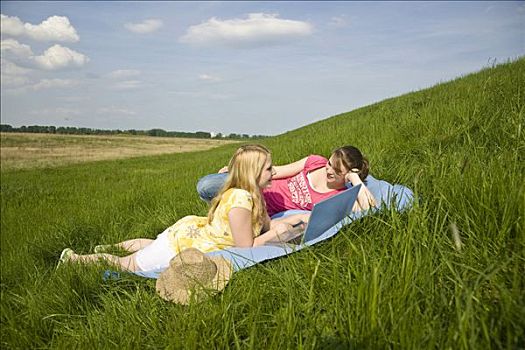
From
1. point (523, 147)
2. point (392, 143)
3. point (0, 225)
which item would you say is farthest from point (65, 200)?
point (523, 147)

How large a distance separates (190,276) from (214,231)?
112 cm

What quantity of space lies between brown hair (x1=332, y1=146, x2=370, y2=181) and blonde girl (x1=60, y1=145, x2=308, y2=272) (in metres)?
0.87

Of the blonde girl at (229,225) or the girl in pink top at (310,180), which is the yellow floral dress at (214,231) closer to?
the blonde girl at (229,225)

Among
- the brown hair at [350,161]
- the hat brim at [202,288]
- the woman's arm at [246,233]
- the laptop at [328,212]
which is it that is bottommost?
the hat brim at [202,288]

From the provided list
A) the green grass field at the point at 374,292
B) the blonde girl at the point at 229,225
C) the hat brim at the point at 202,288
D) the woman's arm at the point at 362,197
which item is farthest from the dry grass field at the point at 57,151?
the hat brim at the point at 202,288

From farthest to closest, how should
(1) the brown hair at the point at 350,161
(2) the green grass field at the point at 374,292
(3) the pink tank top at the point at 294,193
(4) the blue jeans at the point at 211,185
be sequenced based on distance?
(3) the pink tank top at the point at 294,193, (4) the blue jeans at the point at 211,185, (1) the brown hair at the point at 350,161, (2) the green grass field at the point at 374,292

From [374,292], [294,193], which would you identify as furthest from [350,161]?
[374,292]

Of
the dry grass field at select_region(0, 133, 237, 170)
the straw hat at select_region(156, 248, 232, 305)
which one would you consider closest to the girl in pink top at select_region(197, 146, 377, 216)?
the straw hat at select_region(156, 248, 232, 305)

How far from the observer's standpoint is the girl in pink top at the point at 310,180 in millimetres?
4066

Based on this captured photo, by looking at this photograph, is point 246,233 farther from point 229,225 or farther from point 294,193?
point 294,193

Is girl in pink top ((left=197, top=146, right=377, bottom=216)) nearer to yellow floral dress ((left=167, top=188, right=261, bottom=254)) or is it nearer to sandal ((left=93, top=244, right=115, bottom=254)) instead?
yellow floral dress ((left=167, top=188, right=261, bottom=254))

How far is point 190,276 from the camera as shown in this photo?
7.89 ft

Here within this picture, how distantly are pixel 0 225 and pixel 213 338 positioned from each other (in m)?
7.07

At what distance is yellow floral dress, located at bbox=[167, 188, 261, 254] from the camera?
3.37 metres
